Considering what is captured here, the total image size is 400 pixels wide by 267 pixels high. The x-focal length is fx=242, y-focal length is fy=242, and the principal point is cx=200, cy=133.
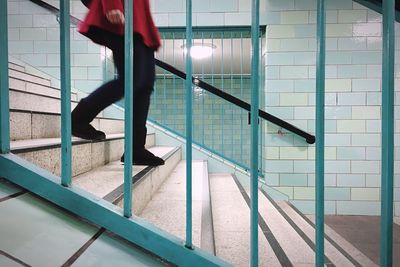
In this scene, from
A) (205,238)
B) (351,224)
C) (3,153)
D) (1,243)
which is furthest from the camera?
(351,224)

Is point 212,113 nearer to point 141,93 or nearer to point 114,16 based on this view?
point 141,93

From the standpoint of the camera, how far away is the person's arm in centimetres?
122

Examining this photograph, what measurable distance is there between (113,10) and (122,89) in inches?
15.8

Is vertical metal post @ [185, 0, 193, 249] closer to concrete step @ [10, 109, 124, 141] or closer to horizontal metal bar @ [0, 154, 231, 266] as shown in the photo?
horizontal metal bar @ [0, 154, 231, 266]

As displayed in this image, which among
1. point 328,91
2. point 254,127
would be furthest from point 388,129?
point 328,91

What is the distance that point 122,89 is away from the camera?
1.37 metres

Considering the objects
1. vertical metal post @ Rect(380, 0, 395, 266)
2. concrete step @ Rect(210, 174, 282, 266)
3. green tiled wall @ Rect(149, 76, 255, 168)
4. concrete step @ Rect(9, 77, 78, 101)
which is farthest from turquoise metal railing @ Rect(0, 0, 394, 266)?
green tiled wall @ Rect(149, 76, 255, 168)

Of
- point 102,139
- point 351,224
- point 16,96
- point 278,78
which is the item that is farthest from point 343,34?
point 16,96

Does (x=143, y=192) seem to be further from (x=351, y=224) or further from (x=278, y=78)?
(x=351, y=224)

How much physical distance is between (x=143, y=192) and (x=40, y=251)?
2.21 ft

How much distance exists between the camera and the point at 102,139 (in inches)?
60.7

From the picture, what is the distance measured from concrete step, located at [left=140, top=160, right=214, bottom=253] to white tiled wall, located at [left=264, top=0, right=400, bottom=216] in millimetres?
1599

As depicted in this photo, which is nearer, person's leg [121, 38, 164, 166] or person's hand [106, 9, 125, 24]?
person's hand [106, 9, 125, 24]

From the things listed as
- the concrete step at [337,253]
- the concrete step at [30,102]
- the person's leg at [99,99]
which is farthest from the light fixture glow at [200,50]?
the concrete step at [337,253]
